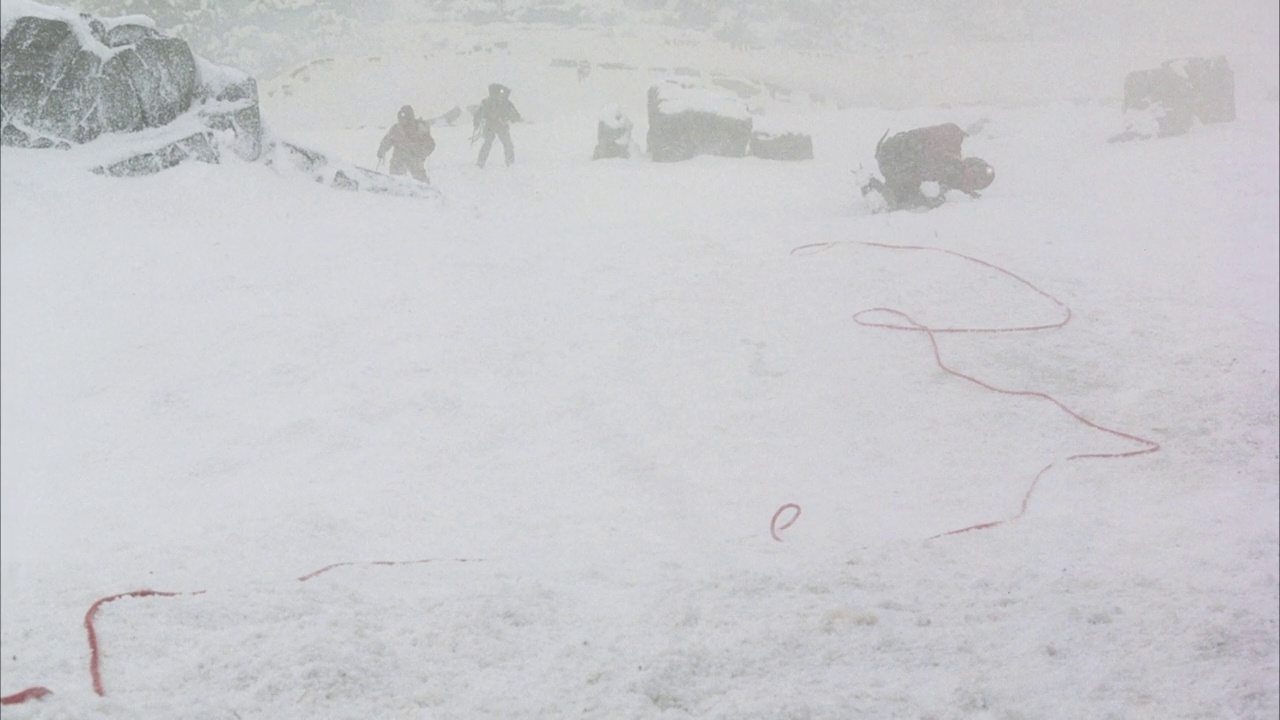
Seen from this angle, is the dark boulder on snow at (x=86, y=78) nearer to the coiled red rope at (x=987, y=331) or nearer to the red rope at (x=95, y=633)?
the red rope at (x=95, y=633)

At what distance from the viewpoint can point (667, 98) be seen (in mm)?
6352

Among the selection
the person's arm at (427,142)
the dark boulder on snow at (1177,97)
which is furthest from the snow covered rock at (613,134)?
the dark boulder on snow at (1177,97)

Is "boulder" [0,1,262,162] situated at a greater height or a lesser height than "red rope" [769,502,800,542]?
greater

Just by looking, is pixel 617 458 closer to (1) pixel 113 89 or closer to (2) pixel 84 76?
(2) pixel 84 76

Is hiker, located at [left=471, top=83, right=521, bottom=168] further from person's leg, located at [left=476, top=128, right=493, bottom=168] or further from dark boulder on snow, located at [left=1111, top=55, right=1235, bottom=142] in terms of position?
dark boulder on snow, located at [left=1111, top=55, right=1235, bottom=142]

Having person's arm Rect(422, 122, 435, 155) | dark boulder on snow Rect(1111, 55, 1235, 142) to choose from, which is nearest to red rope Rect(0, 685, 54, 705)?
person's arm Rect(422, 122, 435, 155)

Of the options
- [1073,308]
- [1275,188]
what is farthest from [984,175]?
[1073,308]

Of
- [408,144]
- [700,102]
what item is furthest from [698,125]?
[408,144]

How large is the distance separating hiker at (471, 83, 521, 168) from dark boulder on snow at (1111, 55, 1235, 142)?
4.33 meters

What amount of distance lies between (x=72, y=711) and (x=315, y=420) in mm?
1164

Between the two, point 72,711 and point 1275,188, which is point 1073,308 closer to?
point 1275,188

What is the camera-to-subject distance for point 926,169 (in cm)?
459

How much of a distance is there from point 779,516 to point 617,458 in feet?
1.56

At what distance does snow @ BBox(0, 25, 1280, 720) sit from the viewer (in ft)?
4.25
